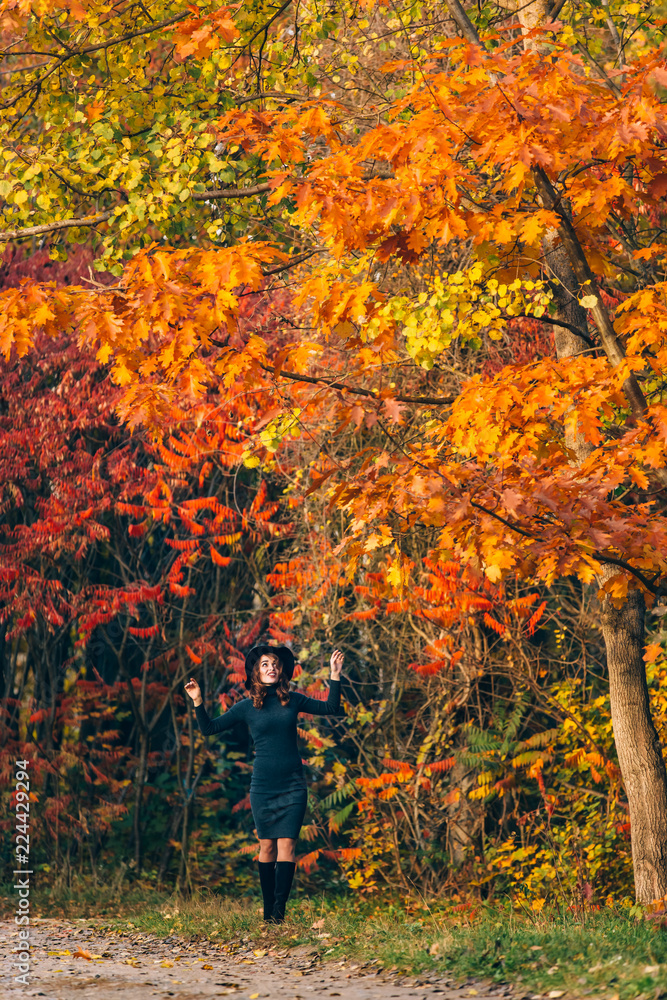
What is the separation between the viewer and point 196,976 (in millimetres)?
5773

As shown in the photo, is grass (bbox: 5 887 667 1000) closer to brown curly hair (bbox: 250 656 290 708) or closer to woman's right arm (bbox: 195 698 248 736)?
woman's right arm (bbox: 195 698 248 736)

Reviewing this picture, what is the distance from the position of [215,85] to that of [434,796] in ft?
20.1

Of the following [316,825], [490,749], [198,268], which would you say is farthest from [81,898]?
[198,268]

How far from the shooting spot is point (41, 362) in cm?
923

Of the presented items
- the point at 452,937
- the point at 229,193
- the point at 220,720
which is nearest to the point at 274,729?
the point at 220,720

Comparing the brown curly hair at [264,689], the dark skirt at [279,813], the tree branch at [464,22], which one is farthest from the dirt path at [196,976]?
the tree branch at [464,22]

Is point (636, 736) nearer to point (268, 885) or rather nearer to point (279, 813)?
point (279, 813)

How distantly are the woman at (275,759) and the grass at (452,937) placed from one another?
366 millimetres

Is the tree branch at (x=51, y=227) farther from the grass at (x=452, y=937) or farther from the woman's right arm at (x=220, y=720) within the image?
the grass at (x=452, y=937)

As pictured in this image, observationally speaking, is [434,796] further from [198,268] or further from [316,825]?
[198,268]

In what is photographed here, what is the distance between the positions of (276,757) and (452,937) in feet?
5.45

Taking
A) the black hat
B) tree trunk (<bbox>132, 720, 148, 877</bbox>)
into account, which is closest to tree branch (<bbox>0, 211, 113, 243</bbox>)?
the black hat

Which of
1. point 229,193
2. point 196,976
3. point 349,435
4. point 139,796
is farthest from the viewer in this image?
point 139,796

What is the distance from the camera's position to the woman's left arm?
21.8 feet
